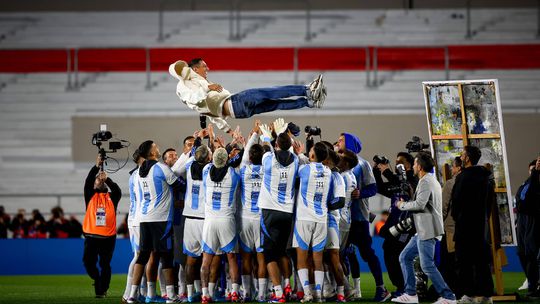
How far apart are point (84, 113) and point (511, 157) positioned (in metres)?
10.7

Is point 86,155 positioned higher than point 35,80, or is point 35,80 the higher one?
point 35,80

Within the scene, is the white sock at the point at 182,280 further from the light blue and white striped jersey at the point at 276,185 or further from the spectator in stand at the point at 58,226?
the spectator in stand at the point at 58,226

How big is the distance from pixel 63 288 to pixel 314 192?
20.8ft

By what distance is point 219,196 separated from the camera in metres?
12.3

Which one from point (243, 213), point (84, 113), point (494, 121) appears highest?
point (84, 113)

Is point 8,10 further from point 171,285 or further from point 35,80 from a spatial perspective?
point 171,285

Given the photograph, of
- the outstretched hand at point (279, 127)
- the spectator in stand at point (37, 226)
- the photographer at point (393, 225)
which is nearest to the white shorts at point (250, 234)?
the outstretched hand at point (279, 127)

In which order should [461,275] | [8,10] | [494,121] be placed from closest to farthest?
1. [461,275]
2. [494,121]
3. [8,10]

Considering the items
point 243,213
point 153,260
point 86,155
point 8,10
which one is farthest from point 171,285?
point 8,10

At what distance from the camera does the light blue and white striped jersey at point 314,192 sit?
1215 centimetres

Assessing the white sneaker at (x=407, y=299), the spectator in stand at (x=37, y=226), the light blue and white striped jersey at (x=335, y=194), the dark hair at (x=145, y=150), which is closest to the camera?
the white sneaker at (x=407, y=299)

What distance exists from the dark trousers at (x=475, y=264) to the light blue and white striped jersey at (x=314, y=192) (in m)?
1.97

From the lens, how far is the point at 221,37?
2661 centimetres

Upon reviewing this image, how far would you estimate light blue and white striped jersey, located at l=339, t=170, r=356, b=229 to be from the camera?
12.6 metres
